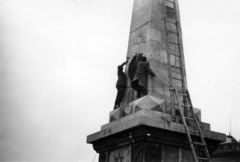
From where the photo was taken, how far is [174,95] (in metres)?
9.45

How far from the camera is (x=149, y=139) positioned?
8.01 meters

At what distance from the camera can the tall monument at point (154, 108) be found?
26.6 feet

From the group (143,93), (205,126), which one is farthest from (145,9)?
(205,126)

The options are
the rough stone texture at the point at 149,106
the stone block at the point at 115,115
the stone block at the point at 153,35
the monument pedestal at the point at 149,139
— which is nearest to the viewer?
the monument pedestal at the point at 149,139

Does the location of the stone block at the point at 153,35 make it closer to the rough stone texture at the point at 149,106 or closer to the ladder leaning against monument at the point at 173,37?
the ladder leaning against monument at the point at 173,37

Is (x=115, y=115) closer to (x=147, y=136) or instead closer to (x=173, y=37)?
(x=147, y=136)

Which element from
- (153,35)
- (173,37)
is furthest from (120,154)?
(173,37)

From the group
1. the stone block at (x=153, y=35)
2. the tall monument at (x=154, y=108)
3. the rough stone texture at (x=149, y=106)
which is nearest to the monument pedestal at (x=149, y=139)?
the tall monument at (x=154, y=108)

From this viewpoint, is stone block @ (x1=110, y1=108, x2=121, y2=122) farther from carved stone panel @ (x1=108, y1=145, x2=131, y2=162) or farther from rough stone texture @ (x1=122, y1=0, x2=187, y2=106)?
carved stone panel @ (x1=108, y1=145, x2=131, y2=162)

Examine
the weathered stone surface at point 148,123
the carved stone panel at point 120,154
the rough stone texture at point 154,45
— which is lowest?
the carved stone panel at point 120,154

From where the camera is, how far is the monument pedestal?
798cm

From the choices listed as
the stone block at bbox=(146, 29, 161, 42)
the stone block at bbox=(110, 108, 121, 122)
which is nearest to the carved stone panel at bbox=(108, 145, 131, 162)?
the stone block at bbox=(110, 108, 121, 122)

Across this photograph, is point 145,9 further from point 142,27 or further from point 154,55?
point 154,55

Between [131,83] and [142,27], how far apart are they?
6.47 feet
